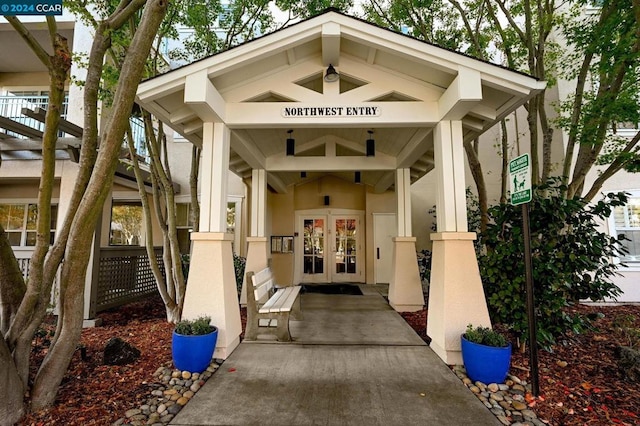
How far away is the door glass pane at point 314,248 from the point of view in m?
9.30

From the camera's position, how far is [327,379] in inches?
118

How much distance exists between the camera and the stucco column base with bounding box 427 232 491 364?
11.1 feet

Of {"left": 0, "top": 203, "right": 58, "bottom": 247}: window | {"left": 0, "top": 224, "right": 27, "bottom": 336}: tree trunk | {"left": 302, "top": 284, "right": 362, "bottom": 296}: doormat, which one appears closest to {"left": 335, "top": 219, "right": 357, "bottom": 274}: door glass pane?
{"left": 302, "top": 284, "right": 362, "bottom": 296}: doormat

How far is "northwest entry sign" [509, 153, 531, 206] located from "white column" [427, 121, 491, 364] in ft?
2.42

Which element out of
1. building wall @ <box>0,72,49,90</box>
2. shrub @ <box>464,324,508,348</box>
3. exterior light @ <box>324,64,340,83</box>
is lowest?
shrub @ <box>464,324,508,348</box>

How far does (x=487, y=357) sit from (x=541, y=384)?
0.63 meters

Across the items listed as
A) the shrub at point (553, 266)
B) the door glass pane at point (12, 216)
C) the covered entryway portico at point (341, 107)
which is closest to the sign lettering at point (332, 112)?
the covered entryway portico at point (341, 107)

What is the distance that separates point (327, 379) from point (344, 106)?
3.19 metres

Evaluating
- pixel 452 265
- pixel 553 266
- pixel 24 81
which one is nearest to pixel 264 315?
pixel 452 265

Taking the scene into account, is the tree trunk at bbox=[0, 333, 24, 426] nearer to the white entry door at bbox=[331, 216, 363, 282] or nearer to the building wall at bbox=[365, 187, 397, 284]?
the white entry door at bbox=[331, 216, 363, 282]

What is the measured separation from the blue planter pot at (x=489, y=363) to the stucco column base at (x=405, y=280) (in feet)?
9.31

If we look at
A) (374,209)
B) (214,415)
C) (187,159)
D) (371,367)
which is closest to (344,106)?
(371,367)

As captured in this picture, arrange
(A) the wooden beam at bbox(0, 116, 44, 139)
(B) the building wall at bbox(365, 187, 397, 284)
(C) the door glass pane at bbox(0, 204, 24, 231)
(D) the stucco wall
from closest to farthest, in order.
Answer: (A) the wooden beam at bbox(0, 116, 44, 139)
(C) the door glass pane at bbox(0, 204, 24, 231)
(B) the building wall at bbox(365, 187, 397, 284)
(D) the stucco wall

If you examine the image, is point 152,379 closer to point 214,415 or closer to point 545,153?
point 214,415
